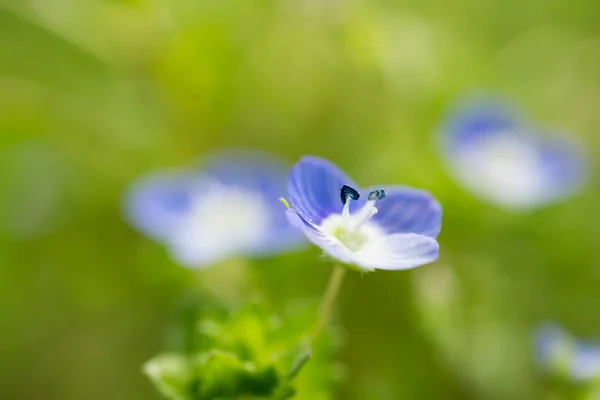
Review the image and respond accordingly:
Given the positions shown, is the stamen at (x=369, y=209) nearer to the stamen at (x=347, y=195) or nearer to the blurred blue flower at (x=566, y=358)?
the stamen at (x=347, y=195)

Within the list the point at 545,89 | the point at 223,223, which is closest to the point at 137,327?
the point at 223,223

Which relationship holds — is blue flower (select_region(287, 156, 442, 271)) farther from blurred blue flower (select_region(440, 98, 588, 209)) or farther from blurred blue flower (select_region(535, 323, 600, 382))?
blurred blue flower (select_region(440, 98, 588, 209))

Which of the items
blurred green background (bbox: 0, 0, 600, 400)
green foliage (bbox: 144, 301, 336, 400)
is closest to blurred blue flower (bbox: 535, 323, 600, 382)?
blurred green background (bbox: 0, 0, 600, 400)

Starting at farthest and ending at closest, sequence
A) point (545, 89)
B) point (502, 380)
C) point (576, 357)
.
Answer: point (545, 89) → point (502, 380) → point (576, 357)

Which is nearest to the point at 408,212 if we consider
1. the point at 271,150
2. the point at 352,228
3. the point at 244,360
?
the point at 352,228

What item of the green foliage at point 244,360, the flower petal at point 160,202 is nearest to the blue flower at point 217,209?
the flower petal at point 160,202

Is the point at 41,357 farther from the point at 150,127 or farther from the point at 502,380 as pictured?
the point at 502,380

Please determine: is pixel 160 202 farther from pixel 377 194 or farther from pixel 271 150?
pixel 377 194
